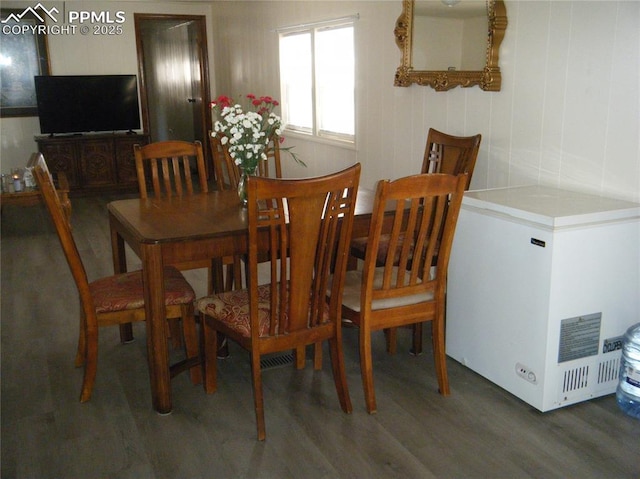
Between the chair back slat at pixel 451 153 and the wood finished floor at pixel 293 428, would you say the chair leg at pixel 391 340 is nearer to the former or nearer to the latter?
the wood finished floor at pixel 293 428

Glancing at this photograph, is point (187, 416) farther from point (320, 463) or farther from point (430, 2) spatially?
point (430, 2)

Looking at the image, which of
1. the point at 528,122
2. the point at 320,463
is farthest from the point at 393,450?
the point at 528,122

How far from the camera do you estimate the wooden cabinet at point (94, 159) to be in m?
7.19

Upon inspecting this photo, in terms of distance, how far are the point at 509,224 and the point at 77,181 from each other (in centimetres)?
605

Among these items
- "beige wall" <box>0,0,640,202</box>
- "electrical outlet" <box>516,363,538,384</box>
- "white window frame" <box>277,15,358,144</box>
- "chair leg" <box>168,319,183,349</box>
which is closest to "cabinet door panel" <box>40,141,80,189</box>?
"white window frame" <box>277,15,358,144</box>

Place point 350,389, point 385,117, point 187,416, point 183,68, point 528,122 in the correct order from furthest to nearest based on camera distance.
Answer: point 183,68
point 385,117
point 528,122
point 350,389
point 187,416

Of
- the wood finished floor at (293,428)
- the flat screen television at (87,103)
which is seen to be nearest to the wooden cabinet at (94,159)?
the flat screen television at (87,103)

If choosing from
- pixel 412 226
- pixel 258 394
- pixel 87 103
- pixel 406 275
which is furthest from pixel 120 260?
pixel 87 103

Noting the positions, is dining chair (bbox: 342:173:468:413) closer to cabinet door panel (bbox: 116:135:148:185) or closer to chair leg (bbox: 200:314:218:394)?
chair leg (bbox: 200:314:218:394)

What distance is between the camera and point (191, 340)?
2.71 metres

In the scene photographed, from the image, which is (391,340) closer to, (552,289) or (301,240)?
(552,289)

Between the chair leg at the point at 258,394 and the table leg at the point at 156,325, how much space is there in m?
0.41

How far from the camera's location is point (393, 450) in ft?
7.25

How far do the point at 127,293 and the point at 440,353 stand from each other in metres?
1.31
